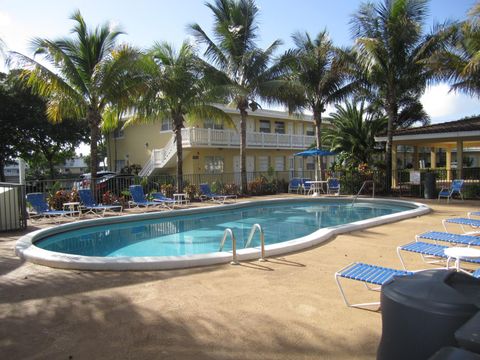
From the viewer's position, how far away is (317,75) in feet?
77.7

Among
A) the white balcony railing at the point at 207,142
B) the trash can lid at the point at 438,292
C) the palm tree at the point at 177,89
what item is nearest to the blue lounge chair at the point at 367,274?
the trash can lid at the point at 438,292

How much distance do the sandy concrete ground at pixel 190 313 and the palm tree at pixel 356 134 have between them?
22.4 metres

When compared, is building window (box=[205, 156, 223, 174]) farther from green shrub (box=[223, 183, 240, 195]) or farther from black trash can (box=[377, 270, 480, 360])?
black trash can (box=[377, 270, 480, 360])

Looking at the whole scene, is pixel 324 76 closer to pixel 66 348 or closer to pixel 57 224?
pixel 57 224

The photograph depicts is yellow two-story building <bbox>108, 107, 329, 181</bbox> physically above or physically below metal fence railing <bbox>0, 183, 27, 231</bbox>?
above

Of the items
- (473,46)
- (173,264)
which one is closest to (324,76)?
(473,46)

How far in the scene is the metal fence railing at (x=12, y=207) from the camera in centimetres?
1120

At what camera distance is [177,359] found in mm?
3703

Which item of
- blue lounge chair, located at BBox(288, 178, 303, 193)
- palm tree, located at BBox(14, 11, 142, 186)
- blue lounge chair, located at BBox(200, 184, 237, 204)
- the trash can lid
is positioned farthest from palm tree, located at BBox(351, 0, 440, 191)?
the trash can lid

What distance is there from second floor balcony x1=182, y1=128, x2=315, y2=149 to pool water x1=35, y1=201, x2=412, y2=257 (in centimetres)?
908

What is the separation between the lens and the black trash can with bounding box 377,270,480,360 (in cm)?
221

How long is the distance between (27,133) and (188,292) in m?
31.6

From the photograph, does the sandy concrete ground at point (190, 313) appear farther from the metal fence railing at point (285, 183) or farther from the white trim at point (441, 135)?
the white trim at point (441, 135)

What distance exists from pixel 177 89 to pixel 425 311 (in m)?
17.8
